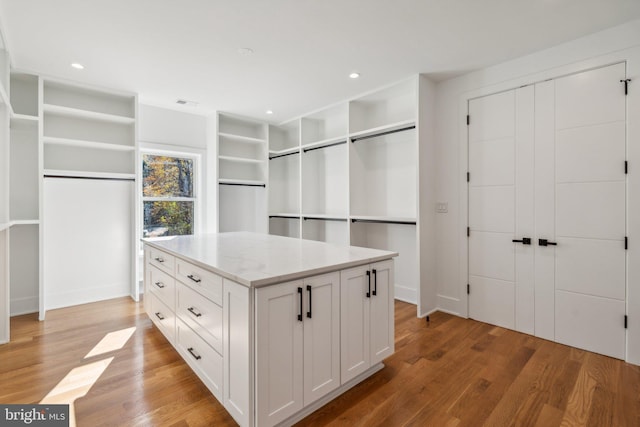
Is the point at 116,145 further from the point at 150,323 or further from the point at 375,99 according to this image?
the point at 375,99

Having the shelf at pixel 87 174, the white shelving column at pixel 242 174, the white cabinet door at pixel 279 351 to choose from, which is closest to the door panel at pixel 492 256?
the white cabinet door at pixel 279 351

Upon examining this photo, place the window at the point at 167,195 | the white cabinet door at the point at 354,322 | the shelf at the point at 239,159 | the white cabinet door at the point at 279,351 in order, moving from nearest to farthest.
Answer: the white cabinet door at the point at 279,351, the white cabinet door at the point at 354,322, the window at the point at 167,195, the shelf at the point at 239,159

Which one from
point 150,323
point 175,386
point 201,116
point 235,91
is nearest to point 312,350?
→ point 175,386

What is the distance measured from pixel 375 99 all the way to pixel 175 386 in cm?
374

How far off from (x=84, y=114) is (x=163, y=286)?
251 centimetres

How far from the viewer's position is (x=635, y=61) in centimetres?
235

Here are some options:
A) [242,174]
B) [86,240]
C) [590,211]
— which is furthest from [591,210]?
[86,240]

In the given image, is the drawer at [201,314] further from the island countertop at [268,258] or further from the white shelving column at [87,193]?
the white shelving column at [87,193]

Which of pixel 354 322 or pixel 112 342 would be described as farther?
pixel 112 342

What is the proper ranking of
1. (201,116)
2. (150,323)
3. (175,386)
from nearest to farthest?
(175,386), (150,323), (201,116)

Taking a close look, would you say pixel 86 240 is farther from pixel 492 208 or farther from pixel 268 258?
pixel 492 208

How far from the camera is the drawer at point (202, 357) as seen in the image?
1.73 metres

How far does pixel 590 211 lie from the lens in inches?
101

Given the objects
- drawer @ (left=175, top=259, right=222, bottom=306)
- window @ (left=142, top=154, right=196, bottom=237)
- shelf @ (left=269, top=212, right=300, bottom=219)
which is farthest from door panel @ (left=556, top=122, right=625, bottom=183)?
window @ (left=142, top=154, right=196, bottom=237)
